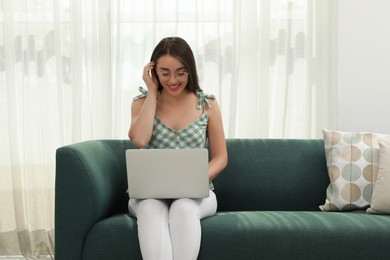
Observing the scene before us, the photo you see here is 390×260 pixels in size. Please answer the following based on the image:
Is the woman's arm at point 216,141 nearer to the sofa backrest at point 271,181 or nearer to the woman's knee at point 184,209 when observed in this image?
the sofa backrest at point 271,181

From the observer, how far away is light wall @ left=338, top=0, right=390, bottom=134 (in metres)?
4.02

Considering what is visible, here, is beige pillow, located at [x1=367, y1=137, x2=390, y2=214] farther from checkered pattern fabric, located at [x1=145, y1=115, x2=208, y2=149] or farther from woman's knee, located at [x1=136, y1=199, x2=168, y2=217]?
woman's knee, located at [x1=136, y1=199, x2=168, y2=217]

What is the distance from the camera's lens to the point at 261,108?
4020 mm

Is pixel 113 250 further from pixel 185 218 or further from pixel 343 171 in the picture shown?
pixel 343 171

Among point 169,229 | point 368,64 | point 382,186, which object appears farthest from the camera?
point 368,64

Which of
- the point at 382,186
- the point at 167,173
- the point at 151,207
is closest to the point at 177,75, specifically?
the point at 167,173

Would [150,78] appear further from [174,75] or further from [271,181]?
[271,181]

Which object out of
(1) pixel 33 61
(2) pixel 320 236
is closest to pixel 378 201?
(2) pixel 320 236

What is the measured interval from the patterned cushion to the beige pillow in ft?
0.27

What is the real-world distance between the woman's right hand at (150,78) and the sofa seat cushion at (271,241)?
72cm

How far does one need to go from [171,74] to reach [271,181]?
0.79 m

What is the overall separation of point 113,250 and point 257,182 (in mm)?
923

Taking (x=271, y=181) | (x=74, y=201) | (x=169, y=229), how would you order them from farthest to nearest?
(x=271, y=181) → (x=74, y=201) → (x=169, y=229)

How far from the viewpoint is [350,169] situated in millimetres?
3090
